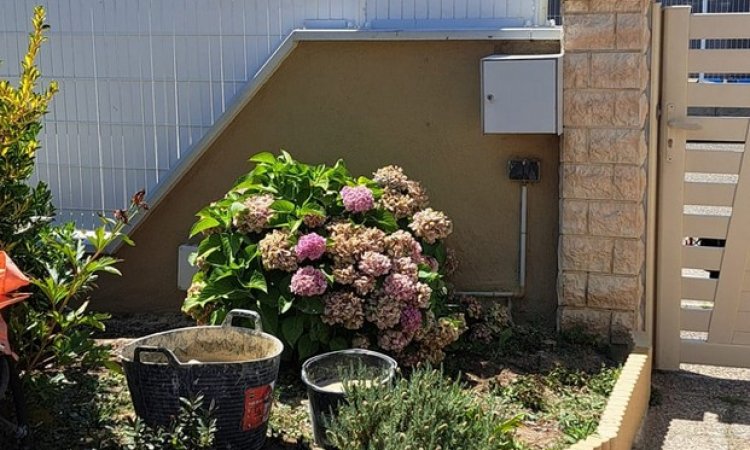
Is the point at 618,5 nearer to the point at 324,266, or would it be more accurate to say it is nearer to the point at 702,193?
the point at 702,193

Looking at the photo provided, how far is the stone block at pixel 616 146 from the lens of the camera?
534 centimetres

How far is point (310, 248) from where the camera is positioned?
187 inches

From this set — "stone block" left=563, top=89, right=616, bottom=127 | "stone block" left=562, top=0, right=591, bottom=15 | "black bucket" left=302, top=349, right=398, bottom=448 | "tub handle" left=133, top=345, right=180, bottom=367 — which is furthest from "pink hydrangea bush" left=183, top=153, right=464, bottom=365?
"stone block" left=562, top=0, right=591, bottom=15

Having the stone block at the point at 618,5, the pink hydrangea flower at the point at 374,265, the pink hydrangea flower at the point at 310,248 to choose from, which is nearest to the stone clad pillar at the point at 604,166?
the stone block at the point at 618,5

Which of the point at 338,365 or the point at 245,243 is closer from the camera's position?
the point at 338,365

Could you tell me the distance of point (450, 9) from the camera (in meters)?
5.75

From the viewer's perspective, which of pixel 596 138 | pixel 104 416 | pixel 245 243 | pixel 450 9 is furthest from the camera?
pixel 450 9

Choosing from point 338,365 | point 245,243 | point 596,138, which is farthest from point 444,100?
point 338,365

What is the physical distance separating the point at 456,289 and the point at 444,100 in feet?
3.64

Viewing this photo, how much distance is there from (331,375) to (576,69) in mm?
2225

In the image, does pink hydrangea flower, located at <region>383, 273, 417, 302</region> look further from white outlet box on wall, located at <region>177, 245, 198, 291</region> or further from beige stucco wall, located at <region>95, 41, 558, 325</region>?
white outlet box on wall, located at <region>177, 245, 198, 291</region>

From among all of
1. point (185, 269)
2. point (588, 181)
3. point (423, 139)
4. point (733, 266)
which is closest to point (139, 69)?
point (185, 269)

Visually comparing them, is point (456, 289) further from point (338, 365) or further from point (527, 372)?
point (338, 365)

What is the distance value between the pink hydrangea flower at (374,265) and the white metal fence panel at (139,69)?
167cm
